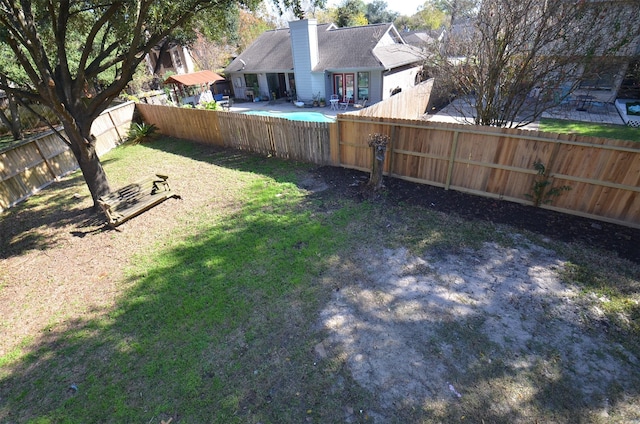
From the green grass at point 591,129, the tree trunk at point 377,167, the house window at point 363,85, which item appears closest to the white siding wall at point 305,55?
the house window at point 363,85

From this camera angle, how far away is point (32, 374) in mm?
4059

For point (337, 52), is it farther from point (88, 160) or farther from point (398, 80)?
point (88, 160)

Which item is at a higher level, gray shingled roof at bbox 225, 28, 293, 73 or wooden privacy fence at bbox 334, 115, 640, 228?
gray shingled roof at bbox 225, 28, 293, 73

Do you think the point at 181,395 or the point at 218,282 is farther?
the point at 218,282

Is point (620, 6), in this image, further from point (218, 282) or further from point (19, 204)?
point (19, 204)

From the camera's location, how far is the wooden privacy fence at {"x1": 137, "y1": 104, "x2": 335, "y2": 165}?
964 centimetres

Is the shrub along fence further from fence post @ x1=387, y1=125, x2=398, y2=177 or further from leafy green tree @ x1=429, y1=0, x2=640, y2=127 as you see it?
leafy green tree @ x1=429, y1=0, x2=640, y2=127

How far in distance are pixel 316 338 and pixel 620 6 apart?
32.5ft

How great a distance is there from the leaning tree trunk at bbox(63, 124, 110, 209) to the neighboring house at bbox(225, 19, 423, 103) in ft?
51.3

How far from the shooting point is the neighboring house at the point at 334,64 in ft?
63.1

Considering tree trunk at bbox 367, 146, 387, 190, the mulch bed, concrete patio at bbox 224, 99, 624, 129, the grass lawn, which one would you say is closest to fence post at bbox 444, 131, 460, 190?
the mulch bed

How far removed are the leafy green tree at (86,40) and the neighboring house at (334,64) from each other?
12588 millimetres

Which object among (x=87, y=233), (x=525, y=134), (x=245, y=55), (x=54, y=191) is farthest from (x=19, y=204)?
(x=245, y=55)

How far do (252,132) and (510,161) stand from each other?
27.0 feet
